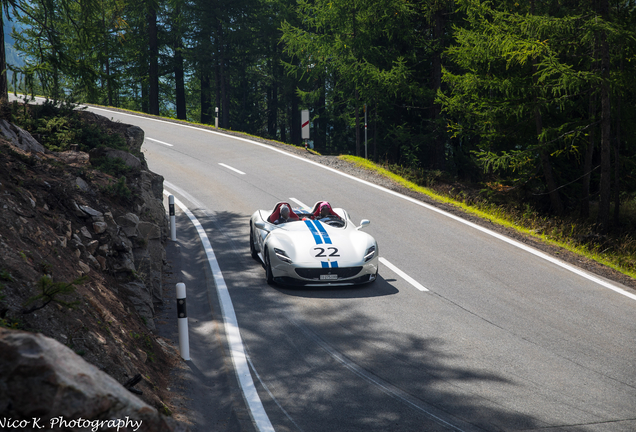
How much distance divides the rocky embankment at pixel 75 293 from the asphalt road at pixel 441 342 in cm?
155

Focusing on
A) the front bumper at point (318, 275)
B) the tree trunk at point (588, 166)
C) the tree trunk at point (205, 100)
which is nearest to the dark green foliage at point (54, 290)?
the front bumper at point (318, 275)

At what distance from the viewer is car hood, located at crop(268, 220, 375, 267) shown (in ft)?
30.9

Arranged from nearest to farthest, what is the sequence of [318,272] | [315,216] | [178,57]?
[318,272] < [315,216] < [178,57]

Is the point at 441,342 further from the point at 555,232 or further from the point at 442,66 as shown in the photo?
the point at 442,66

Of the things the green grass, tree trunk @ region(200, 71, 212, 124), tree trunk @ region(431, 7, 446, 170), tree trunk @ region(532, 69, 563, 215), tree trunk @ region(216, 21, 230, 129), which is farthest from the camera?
tree trunk @ region(200, 71, 212, 124)

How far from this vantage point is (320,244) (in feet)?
31.8

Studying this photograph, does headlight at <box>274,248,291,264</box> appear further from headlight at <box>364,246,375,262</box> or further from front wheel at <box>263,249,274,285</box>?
headlight at <box>364,246,375,262</box>

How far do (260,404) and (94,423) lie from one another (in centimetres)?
284

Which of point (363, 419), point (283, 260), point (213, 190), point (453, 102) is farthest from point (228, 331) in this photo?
point (453, 102)

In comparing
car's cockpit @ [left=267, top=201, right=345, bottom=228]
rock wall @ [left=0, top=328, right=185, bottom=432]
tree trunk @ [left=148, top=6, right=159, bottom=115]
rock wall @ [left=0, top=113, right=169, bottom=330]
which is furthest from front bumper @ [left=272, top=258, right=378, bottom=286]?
tree trunk @ [left=148, top=6, right=159, bottom=115]

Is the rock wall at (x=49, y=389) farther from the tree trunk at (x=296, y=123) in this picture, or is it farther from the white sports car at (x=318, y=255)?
the tree trunk at (x=296, y=123)

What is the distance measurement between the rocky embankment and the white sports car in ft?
6.94

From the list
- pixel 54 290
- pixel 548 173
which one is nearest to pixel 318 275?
pixel 54 290

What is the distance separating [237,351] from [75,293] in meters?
2.50
